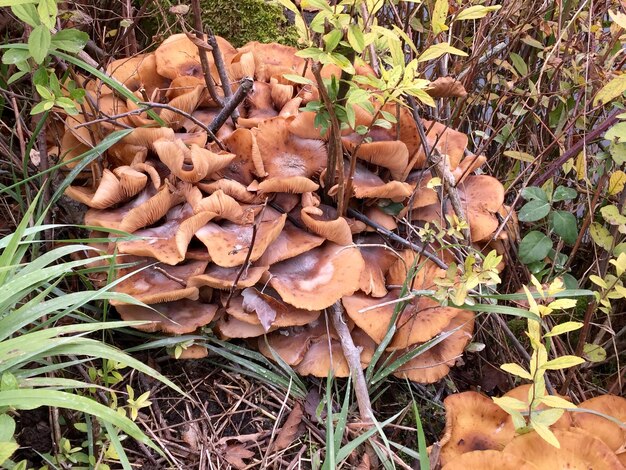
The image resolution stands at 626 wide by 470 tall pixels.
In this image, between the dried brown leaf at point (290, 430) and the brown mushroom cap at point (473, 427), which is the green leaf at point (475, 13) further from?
the dried brown leaf at point (290, 430)

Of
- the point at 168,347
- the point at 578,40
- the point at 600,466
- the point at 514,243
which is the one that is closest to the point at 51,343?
the point at 168,347

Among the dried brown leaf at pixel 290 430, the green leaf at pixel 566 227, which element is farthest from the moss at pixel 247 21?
the dried brown leaf at pixel 290 430

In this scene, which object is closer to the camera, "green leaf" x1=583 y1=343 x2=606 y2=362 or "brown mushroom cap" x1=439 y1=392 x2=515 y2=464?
"brown mushroom cap" x1=439 y1=392 x2=515 y2=464

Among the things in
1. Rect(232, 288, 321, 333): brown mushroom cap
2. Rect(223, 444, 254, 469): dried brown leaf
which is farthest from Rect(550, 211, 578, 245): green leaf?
Rect(223, 444, 254, 469): dried brown leaf

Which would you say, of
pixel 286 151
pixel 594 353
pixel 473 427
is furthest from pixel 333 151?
pixel 594 353

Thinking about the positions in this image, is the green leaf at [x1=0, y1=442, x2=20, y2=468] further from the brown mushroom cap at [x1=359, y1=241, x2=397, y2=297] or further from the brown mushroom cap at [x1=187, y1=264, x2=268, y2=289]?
the brown mushroom cap at [x1=359, y1=241, x2=397, y2=297]

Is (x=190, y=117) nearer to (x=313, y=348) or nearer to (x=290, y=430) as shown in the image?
(x=313, y=348)

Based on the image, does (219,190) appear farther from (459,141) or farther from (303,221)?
(459,141)
